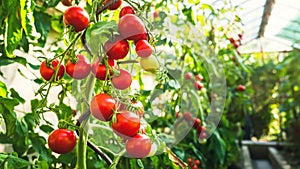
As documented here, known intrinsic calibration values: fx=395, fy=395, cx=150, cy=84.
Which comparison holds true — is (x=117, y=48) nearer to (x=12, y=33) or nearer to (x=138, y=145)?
(x=138, y=145)

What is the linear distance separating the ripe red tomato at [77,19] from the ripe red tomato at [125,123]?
0.14 m

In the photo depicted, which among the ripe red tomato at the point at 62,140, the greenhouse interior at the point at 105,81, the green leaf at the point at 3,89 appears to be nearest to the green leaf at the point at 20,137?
the greenhouse interior at the point at 105,81

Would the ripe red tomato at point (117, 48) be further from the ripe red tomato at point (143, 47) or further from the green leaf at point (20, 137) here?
the green leaf at point (20, 137)

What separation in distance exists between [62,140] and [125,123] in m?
0.11

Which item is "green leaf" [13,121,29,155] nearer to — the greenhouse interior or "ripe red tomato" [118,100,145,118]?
the greenhouse interior

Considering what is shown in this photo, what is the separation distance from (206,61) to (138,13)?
148 cm

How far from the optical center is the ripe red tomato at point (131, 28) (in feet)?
1.87

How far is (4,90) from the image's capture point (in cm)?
74

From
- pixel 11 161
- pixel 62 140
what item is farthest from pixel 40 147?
pixel 62 140

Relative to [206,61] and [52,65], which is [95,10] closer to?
[52,65]

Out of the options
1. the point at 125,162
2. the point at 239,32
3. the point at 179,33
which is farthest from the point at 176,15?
the point at 239,32

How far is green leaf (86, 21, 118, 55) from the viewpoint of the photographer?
0.56 m

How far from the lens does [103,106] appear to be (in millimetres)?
553

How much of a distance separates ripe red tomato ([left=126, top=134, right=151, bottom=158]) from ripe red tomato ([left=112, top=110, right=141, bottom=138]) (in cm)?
2
